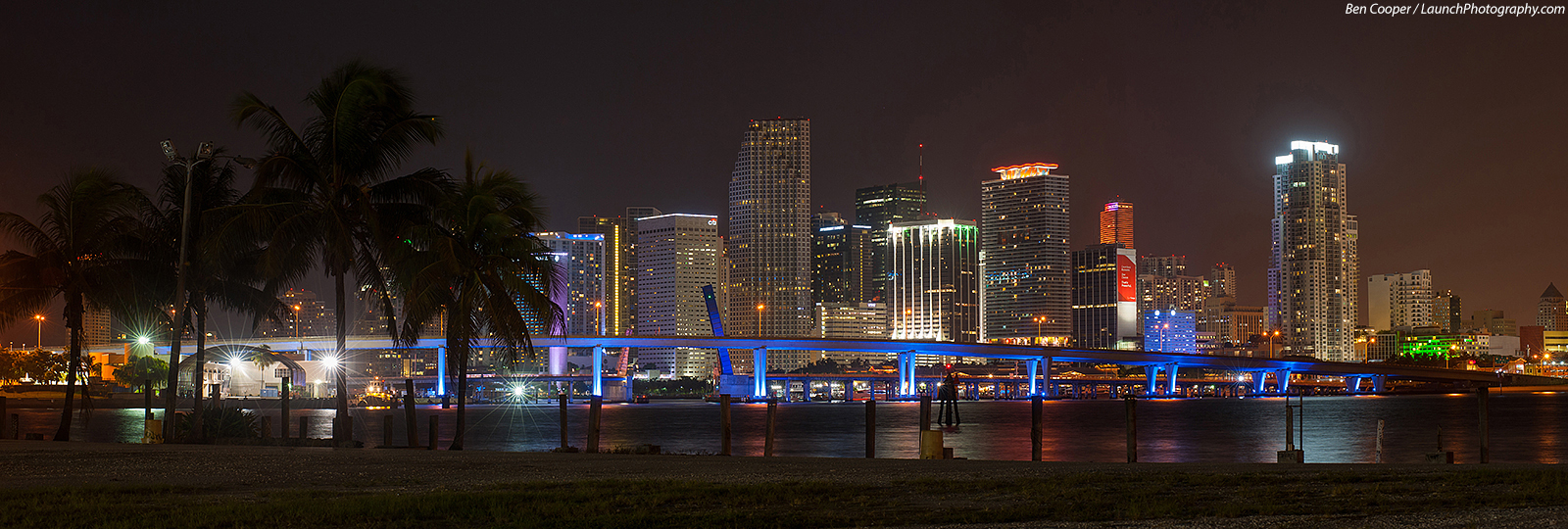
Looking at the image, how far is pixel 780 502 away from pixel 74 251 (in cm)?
2762

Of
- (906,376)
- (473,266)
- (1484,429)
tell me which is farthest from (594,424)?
(906,376)

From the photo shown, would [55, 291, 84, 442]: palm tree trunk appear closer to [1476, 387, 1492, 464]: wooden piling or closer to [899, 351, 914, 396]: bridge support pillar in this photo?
[1476, 387, 1492, 464]: wooden piling

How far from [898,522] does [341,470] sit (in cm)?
1080

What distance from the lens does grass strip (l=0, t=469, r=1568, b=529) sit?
13781mm

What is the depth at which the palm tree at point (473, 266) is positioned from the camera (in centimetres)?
3294

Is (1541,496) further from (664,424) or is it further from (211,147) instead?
(664,424)

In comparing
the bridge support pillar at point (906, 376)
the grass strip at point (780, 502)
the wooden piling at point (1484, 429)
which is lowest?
the bridge support pillar at point (906, 376)

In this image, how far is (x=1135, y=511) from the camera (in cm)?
1405

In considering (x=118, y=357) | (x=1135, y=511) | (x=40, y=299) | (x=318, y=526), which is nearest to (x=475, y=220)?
(x=40, y=299)

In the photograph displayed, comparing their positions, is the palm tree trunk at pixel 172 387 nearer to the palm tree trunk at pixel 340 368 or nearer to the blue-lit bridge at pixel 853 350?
the palm tree trunk at pixel 340 368

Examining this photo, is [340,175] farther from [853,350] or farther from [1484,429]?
[853,350]

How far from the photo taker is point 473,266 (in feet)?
112

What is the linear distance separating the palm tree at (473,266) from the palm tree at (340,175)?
1.00 metres

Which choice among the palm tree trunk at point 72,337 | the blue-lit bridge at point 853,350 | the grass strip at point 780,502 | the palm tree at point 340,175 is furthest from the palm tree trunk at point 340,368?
the blue-lit bridge at point 853,350
